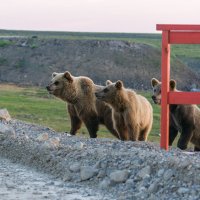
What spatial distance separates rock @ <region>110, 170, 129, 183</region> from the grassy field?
16.6m

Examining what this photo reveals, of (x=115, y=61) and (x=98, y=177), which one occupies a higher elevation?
(x=98, y=177)

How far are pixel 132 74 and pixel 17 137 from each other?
4268 cm

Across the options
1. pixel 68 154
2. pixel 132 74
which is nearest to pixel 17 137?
pixel 68 154

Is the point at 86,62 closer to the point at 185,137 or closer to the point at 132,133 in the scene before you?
the point at 132,133

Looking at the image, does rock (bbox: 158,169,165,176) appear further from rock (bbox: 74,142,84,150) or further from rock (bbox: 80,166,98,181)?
rock (bbox: 74,142,84,150)

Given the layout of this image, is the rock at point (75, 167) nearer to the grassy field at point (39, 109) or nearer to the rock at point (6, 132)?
the rock at point (6, 132)

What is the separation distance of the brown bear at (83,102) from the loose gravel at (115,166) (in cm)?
385

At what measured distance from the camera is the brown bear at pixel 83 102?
14648 mm

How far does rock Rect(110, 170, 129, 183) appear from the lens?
7871 mm

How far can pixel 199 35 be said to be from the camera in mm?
8859

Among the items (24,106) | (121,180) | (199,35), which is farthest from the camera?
(24,106)

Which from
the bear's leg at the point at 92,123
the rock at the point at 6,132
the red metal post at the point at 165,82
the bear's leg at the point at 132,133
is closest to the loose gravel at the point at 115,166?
the red metal post at the point at 165,82

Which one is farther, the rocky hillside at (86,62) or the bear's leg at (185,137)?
the rocky hillside at (86,62)

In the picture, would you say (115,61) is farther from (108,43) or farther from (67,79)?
(67,79)
